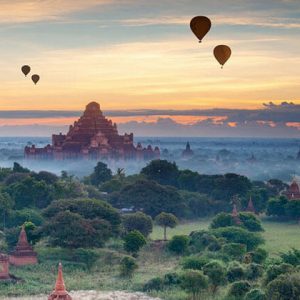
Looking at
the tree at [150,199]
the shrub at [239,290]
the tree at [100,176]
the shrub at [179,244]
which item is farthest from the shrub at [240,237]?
the tree at [100,176]

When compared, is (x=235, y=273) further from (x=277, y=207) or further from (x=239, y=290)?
(x=277, y=207)

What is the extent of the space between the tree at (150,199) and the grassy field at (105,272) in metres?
10.4

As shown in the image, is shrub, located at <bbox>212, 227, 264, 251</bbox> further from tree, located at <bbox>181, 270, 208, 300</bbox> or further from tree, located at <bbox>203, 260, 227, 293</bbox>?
tree, located at <bbox>181, 270, 208, 300</bbox>

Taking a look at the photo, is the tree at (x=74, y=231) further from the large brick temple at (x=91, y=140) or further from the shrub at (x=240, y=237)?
the large brick temple at (x=91, y=140)

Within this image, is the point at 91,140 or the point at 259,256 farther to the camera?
the point at 91,140

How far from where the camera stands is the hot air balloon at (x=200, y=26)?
130ft

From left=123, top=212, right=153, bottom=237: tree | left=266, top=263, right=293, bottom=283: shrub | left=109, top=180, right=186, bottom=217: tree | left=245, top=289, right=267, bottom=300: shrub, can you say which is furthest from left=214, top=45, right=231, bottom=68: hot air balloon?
left=109, top=180, right=186, bottom=217: tree

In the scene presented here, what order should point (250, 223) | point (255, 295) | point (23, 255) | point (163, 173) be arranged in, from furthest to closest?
point (163, 173) < point (250, 223) < point (23, 255) < point (255, 295)

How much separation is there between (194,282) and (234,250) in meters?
7.89

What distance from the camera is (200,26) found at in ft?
130

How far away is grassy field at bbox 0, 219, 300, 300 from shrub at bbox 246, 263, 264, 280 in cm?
298

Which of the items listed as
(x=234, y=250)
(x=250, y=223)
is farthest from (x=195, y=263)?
(x=250, y=223)

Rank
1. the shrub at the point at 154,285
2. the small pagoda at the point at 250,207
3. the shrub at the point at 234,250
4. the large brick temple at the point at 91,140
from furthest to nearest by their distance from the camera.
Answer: the large brick temple at the point at 91,140 < the small pagoda at the point at 250,207 < the shrub at the point at 234,250 < the shrub at the point at 154,285

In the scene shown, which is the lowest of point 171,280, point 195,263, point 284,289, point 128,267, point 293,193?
point 171,280
